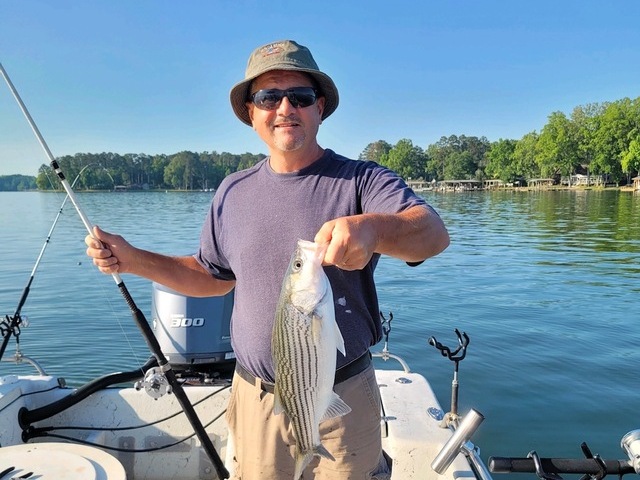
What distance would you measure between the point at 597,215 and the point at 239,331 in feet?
141

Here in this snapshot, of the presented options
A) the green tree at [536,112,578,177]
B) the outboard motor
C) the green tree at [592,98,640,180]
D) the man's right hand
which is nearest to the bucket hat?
the man's right hand

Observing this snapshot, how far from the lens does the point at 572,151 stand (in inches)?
4301

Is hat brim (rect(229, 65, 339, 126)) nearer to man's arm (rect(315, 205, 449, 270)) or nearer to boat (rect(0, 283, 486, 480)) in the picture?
man's arm (rect(315, 205, 449, 270))

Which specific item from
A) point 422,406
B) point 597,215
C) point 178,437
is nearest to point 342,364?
point 422,406

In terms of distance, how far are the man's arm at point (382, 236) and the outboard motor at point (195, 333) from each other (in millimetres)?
3038

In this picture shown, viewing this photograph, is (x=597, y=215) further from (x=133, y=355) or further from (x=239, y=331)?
(x=239, y=331)

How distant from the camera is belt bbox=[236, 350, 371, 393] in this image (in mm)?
2498

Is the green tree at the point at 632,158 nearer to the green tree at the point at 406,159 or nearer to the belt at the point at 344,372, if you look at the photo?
the green tree at the point at 406,159

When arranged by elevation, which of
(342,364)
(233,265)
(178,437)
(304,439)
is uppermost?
(233,265)

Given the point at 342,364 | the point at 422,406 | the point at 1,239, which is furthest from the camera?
the point at 1,239

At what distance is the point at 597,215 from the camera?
40.2m

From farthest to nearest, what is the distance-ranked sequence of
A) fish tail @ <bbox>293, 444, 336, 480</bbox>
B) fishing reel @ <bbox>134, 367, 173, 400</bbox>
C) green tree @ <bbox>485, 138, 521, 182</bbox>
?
green tree @ <bbox>485, 138, 521, 182</bbox>, fishing reel @ <bbox>134, 367, 173, 400</bbox>, fish tail @ <bbox>293, 444, 336, 480</bbox>

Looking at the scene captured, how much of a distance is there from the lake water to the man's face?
5.20 m

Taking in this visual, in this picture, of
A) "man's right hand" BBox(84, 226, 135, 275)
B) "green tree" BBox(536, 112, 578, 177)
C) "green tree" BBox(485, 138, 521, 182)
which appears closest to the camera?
"man's right hand" BBox(84, 226, 135, 275)
